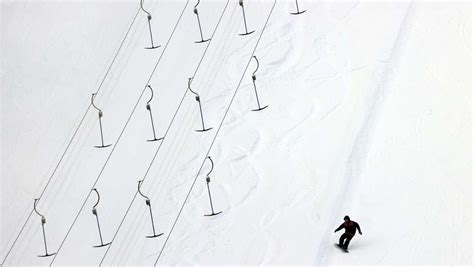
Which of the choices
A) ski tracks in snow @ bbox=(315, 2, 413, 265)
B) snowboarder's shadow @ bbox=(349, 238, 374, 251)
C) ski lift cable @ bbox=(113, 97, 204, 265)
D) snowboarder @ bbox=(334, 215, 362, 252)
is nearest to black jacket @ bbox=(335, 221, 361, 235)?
snowboarder @ bbox=(334, 215, 362, 252)

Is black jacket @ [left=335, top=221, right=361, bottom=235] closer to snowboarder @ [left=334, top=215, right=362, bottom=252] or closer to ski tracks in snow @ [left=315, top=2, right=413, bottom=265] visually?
snowboarder @ [left=334, top=215, right=362, bottom=252]

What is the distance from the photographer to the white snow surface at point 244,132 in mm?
17922

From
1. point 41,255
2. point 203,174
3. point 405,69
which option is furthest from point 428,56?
point 41,255

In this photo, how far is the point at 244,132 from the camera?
1988 centimetres

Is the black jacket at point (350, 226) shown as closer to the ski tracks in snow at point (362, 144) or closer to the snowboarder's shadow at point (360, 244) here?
the snowboarder's shadow at point (360, 244)

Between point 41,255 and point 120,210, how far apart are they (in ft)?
4.37

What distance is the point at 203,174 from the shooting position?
19.3 metres

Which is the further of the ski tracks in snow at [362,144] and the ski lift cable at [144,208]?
the ski lift cable at [144,208]

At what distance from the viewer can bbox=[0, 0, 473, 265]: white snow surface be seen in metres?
17.9

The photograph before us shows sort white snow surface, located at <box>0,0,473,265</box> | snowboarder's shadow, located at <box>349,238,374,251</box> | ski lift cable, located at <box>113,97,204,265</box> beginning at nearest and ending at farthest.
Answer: snowboarder's shadow, located at <box>349,238,374,251</box> → white snow surface, located at <box>0,0,473,265</box> → ski lift cable, located at <box>113,97,204,265</box>

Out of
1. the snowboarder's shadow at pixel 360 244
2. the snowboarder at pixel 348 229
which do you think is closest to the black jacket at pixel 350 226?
the snowboarder at pixel 348 229

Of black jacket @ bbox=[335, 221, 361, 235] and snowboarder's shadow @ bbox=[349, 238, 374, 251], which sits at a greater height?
black jacket @ bbox=[335, 221, 361, 235]

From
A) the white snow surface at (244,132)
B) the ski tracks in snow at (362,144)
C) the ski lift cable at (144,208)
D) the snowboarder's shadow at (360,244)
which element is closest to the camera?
the snowboarder's shadow at (360,244)

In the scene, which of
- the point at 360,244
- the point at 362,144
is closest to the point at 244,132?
the point at 362,144
